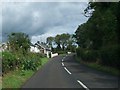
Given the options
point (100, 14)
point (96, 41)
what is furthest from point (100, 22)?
point (96, 41)

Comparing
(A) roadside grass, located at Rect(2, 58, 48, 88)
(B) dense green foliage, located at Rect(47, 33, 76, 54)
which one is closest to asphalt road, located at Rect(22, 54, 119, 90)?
(A) roadside grass, located at Rect(2, 58, 48, 88)

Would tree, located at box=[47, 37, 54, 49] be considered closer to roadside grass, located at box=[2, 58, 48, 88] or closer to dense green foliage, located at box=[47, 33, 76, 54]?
dense green foliage, located at box=[47, 33, 76, 54]

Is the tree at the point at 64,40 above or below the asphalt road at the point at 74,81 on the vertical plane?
below

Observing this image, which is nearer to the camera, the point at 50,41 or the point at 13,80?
the point at 13,80

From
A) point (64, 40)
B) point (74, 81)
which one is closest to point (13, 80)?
point (74, 81)

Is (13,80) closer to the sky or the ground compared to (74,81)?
closer to the sky

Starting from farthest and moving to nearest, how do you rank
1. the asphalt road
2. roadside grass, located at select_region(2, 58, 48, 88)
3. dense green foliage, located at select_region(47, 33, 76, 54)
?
dense green foliage, located at select_region(47, 33, 76, 54) < roadside grass, located at select_region(2, 58, 48, 88) < the asphalt road

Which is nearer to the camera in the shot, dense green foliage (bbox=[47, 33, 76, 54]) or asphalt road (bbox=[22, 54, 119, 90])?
asphalt road (bbox=[22, 54, 119, 90])

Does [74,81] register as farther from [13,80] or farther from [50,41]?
[50,41]

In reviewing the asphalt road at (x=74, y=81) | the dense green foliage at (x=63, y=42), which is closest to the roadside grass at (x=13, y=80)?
the asphalt road at (x=74, y=81)

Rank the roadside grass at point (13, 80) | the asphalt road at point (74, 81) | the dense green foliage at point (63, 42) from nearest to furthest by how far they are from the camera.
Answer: the asphalt road at point (74, 81) → the roadside grass at point (13, 80) → the dense green foliage at point (63, 42)

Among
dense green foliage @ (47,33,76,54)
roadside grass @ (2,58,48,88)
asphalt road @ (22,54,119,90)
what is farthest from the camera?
dense green foliage @ (47,33,76,54)

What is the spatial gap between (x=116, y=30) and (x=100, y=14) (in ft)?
20.0

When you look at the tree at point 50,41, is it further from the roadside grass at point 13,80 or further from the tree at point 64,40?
the roadside grass at point 13,80
